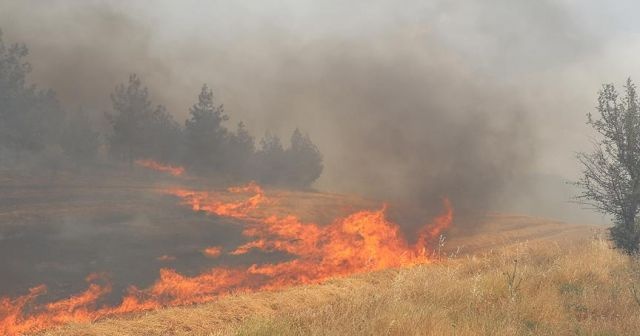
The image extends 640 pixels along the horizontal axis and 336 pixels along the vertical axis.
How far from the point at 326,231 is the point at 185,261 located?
6530 mm

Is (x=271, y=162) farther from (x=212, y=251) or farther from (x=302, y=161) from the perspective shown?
(x=212, y=251)

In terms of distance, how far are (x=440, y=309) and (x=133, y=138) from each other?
40.9 meters

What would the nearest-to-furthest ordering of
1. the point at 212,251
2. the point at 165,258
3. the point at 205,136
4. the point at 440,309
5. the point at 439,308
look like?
the point at 440,309
the point at 439,308
the point at 165,258
the point at 212,251
the point at 205,136

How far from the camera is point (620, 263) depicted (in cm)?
1112

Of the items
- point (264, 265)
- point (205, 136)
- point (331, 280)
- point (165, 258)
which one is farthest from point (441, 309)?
point (205, 136)

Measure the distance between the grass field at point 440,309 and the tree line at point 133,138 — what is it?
28912 mm

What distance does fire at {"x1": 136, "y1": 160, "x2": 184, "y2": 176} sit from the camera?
134 ft

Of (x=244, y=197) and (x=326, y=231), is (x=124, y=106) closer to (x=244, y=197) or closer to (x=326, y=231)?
(x=244, y=197)

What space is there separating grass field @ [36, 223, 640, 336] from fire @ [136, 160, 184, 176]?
3199cm

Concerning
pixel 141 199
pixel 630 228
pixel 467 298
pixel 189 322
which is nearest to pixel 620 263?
pixel 630 228

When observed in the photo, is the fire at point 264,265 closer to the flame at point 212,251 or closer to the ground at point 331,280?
the flame at point 212,251

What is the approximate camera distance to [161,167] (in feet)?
143

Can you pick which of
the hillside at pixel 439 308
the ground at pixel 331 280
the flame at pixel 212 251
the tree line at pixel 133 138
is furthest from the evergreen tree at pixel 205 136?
the hillside at pixel 439 308

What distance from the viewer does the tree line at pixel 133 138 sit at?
35562 millimetres
